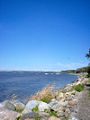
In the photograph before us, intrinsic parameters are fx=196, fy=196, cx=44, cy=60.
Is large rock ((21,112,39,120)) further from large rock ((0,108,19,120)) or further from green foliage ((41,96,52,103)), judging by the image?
green foliage ((41,96,52,103))

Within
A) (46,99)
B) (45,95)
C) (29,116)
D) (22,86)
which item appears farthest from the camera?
(22,86)

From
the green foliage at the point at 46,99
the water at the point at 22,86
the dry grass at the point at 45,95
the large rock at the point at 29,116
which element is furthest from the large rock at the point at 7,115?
the water at the point at 22,86

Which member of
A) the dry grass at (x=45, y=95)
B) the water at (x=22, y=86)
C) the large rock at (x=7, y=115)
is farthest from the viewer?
the water at (x=22, y=86)

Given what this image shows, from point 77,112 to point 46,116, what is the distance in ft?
6.47

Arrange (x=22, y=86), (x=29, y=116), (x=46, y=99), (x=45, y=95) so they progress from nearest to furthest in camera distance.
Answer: (x=29, y=116)
(x=46, y=99)
(x=45, y=95)
(x=22, y=86)

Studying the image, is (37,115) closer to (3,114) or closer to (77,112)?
(3,114)

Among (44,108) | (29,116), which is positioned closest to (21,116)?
(29,116)

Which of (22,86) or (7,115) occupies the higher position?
(7,115)

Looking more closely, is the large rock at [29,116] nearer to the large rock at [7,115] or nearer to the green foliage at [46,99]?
the large rock at [7,115]

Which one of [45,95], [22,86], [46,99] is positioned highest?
[45,95]

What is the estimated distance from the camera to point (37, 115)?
8.04 metres

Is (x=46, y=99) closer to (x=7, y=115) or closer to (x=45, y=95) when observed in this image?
(x=45, y=95)

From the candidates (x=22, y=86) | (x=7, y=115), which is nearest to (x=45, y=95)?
(x=7, y=115)

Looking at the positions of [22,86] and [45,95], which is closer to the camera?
[45,95]
